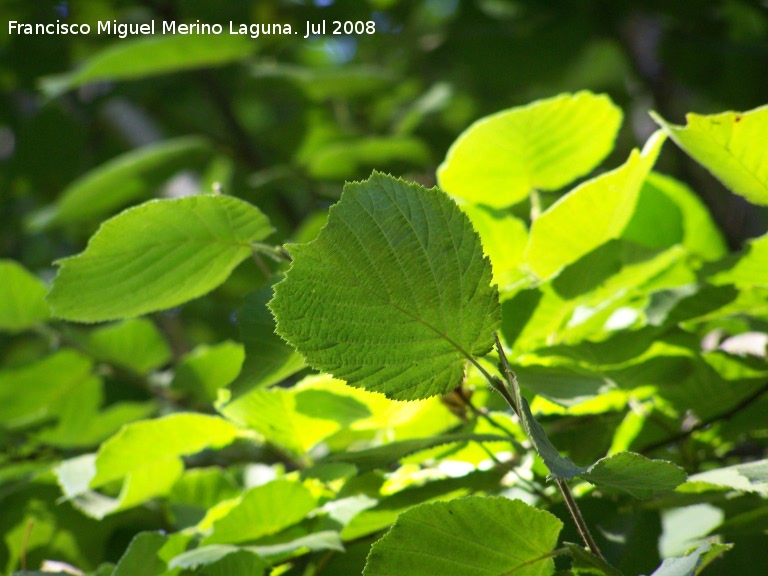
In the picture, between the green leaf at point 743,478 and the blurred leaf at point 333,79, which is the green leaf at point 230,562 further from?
the blurred leaf at point 333,79

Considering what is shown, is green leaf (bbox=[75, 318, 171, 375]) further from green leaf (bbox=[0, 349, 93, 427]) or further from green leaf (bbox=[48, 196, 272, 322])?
green leaf (bbox=[48, 196, 272, 322])

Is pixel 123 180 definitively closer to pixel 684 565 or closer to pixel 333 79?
pixel 333 79

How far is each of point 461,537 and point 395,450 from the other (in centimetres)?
9

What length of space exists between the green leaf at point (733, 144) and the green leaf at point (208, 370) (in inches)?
18.0

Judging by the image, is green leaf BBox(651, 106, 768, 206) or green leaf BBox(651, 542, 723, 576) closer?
green leaf BBox(651, 542, 723, 576)

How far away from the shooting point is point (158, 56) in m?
1.18

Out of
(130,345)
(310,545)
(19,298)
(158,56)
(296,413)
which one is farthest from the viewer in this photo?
(158,56)

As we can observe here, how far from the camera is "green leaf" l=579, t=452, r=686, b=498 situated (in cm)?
32

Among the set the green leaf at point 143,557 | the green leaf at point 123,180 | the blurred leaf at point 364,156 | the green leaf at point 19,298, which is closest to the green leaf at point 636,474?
the green leaf at point 143,557

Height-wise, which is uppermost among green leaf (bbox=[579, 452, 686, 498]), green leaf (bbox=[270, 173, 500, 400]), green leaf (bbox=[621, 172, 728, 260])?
green leaf (bbox=[270, 173, 500, 400])

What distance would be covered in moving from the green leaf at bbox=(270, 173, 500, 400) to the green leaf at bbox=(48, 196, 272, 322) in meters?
0.13

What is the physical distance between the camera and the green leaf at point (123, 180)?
1.18 m

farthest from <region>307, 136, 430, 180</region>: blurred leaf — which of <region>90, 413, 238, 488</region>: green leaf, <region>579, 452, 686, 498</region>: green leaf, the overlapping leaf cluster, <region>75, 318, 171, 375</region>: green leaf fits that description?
<region>579, 452, 686, 498</region>: green leaf

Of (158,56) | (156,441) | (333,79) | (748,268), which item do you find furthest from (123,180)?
(748,268)
